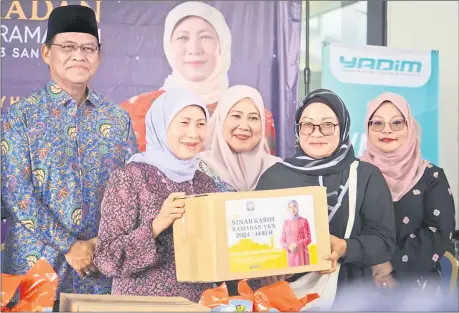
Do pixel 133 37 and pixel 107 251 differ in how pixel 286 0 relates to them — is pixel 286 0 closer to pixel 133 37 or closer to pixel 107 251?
pixel 133 37

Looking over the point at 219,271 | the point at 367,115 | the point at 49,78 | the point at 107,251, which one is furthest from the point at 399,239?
the point at 49,78

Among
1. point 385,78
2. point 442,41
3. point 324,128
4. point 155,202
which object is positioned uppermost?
point 442,41

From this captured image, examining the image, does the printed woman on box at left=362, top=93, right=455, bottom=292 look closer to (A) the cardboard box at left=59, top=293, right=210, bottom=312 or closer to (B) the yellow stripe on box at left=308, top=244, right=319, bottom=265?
(B) the yellow stripe on box at left=308, top=244, right=319, bottom=265

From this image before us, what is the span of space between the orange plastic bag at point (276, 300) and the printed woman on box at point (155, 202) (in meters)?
0.34

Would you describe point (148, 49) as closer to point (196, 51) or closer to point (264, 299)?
point (196, 51)

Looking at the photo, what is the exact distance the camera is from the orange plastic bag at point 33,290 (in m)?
2.07

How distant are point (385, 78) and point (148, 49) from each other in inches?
44.9

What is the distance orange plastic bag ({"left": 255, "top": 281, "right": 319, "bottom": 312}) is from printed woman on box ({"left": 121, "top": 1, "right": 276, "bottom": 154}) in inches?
42.5

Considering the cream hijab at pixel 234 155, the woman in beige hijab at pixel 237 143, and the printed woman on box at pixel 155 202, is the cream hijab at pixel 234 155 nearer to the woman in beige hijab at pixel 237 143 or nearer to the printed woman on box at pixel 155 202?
the woman in beige hijab at pixel 237 143

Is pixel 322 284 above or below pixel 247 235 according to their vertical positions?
below

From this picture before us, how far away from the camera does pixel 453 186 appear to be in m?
4.19

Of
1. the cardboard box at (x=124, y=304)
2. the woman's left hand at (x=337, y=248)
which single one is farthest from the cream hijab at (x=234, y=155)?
the cardboard box at (x=124, y=304)

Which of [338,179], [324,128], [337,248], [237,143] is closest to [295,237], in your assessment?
[337,248]

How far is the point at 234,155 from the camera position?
3.16 meters
